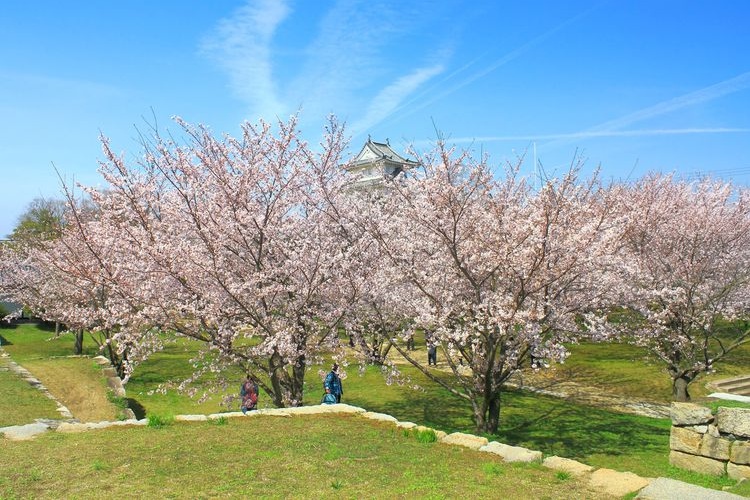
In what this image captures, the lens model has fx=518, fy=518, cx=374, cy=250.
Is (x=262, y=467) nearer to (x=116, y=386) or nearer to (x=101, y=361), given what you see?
(x=116, y=386)

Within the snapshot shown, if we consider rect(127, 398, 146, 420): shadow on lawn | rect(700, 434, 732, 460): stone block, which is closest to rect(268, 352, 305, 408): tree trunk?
rect(127, 398, 146, 420): shadow on lawn

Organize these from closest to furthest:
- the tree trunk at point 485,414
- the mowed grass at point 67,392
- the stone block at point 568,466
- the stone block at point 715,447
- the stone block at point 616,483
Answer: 1. the stone block at point 616,483
2. the stone block at point 568,466
3. the stone block at point 715,447
4. the tree trunk at point 485,414
5. the mowed grass at point 67,392

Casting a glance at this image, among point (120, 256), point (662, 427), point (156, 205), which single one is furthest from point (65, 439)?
point (662, 427)

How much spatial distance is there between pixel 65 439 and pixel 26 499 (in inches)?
116

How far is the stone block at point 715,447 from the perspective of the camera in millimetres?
8339

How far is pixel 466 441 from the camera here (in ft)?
27.5

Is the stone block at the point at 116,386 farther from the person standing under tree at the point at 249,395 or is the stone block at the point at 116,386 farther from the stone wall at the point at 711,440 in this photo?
the stone wall at the point at 711,440

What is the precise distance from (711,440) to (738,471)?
56 cm

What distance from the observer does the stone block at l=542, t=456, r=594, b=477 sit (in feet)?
22.8

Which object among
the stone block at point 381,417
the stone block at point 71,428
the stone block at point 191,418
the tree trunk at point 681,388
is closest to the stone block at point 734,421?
the stone block at point 381,417

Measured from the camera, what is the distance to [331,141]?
13.2m

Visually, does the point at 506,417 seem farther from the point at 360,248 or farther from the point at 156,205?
the point at 156,205

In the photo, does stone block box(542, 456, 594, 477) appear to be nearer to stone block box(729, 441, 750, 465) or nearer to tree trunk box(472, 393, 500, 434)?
stone block box(729, 441, 750, 465)

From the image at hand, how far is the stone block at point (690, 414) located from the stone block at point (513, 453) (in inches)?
124
